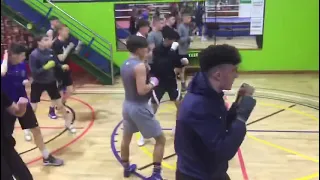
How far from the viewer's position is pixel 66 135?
19.5ft

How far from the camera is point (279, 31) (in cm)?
938

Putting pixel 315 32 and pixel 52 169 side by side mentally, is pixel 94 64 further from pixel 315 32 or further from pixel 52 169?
pixel 315 32

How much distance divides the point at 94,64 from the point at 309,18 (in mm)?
5442

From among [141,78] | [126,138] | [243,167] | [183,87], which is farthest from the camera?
[183,87]

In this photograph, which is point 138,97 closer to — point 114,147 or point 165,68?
point 165,68

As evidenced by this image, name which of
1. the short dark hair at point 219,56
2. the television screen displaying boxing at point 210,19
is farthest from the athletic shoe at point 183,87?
the short dark hair at point 219,56

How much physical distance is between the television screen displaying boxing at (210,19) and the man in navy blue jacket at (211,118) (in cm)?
676

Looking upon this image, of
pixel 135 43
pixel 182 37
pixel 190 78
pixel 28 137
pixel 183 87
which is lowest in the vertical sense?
pixel 28 137

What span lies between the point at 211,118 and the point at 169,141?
335 cm

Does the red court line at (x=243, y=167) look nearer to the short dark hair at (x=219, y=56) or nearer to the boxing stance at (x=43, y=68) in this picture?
the short dark hair at (x=219, y=56)

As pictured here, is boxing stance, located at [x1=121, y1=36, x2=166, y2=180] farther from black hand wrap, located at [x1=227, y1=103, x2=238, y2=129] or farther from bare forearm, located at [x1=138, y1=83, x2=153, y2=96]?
black hand wrap, located at [x1=227, y1=103, x2=238, y2=129]

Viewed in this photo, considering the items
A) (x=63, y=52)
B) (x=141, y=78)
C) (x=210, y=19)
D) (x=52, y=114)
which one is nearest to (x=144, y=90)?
(x=141, y=78)

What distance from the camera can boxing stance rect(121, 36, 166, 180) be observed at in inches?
155

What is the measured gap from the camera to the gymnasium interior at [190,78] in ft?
16.8
